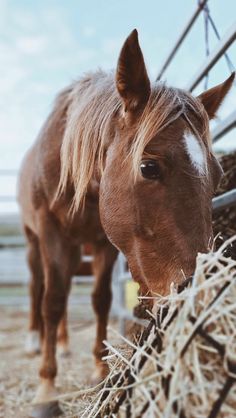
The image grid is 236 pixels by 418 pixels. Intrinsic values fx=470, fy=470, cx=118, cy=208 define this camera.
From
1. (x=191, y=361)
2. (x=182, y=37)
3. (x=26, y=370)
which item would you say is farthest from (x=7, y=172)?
(x=191, y=361)

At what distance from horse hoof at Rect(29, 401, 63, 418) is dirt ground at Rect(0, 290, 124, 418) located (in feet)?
0.13

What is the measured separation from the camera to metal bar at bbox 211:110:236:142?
2.18 m

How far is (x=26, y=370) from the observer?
369cm

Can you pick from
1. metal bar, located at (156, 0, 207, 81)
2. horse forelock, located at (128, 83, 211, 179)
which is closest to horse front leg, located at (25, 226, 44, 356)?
metal bar, located at (156, 0, 207, 81)

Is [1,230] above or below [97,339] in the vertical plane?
below

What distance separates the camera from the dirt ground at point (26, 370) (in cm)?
244

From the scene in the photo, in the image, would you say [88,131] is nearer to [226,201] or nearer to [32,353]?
[226,201]

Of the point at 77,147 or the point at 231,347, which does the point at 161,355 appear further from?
the point at 77,147

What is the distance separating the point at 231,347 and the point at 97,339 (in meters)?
2.40

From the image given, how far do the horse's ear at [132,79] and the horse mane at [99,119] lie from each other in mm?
48

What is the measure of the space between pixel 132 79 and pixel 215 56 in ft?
2.37

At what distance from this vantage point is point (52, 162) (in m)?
2.69

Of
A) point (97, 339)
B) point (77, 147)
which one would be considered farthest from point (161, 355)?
point (97, 339)

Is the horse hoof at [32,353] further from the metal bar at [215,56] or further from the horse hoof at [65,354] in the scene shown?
the metal bar at [215,56]
